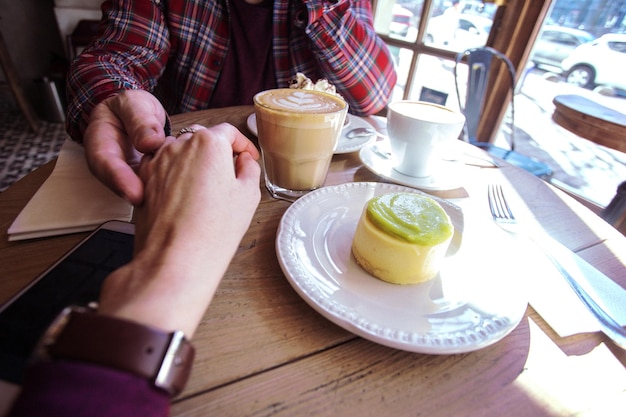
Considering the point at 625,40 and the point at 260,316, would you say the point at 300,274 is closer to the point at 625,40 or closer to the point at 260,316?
the point at 260,316

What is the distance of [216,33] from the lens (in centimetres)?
109

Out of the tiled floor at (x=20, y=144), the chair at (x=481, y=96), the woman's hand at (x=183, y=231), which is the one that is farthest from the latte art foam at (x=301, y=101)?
the tiled floor at (x=20, y=144)

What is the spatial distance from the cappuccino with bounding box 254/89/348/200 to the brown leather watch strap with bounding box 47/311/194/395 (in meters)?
0.38

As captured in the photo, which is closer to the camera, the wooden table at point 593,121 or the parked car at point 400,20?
the wooden table at point 593,121

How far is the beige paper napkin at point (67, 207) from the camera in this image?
446mm

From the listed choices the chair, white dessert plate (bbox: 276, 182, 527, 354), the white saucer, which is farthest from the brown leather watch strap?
the chair

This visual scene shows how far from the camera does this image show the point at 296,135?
1.84 ft

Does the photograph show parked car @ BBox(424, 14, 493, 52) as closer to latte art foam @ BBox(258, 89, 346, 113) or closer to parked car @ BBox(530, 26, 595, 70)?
parked car @ BBox(530, 26, 595, 70)

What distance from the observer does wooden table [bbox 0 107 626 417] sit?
30cm

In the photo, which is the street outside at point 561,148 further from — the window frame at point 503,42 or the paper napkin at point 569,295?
the paper napkin at point 569,295

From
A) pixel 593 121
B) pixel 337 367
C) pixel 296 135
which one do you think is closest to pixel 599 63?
pixel 593 121

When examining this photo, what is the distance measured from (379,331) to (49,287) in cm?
35

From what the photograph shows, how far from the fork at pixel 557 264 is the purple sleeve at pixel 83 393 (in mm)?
480

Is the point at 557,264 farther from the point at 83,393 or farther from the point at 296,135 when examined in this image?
the point at 83,393
